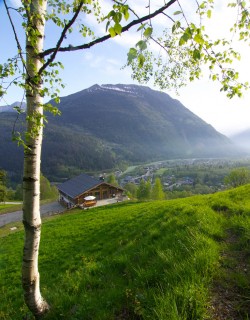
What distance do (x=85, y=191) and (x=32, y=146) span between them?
4962 cm

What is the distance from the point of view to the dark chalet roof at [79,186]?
54125 millimetres

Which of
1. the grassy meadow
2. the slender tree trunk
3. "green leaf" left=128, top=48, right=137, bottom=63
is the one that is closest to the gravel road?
the grassy meadow

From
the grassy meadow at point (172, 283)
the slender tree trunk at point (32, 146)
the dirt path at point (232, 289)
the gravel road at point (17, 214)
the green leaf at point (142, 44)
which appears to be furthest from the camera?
the gravel road at point (17, 214)

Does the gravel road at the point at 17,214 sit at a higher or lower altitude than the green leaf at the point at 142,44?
lower

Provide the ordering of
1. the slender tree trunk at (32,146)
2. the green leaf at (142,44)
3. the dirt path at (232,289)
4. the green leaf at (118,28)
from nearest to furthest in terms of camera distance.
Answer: the green leaf at (118,28) < the green leaf at (142,44) < the slender tree trunk at (32,146) < the dirt path at (232,289)

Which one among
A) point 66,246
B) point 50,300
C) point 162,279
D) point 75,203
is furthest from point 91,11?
point 75,203

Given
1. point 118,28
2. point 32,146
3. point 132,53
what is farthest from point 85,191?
point 118,28

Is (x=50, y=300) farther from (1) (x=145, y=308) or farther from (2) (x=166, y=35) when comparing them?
(2) (x=166, y=35)

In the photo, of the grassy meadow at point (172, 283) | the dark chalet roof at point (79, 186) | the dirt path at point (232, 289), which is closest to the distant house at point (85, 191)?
the dark chalet roof at point (79, 186)

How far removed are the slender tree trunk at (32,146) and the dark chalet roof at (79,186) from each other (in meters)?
49.0

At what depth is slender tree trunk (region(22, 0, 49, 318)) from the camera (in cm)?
387

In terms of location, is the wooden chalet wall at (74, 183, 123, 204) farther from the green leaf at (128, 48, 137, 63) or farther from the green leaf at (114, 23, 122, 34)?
the green leaf at (114, 23, 122, 34)

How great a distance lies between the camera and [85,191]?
53000 millimetres

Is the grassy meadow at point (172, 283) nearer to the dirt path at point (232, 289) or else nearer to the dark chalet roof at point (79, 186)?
the dirt path at point (232, 289)
